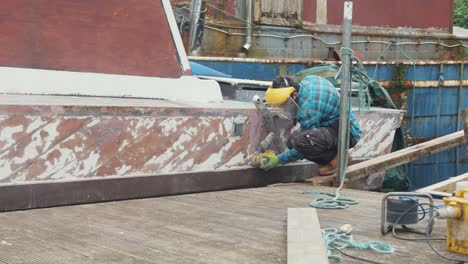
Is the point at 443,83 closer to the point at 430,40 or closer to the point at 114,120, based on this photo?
the point at 430,40

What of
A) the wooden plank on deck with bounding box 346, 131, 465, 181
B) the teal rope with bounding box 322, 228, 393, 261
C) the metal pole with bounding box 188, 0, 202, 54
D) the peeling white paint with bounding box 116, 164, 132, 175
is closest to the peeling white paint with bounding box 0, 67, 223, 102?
the peeling white paint with bounding box 116, 164, 132, 175

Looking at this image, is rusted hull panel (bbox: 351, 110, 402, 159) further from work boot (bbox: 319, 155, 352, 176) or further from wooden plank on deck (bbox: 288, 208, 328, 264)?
wooden plank on deck (bbox: 288, 208, 328, 264)

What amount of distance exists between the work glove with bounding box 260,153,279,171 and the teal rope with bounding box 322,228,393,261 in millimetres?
2064

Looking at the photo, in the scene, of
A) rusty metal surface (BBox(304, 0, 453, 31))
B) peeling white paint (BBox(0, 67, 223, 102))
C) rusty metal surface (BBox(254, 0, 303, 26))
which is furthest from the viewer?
rusty metal surface (BBox(304, 0, 453, 31))

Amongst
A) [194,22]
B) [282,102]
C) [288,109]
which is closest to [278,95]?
[282,102]

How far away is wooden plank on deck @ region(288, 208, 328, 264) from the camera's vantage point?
276cm

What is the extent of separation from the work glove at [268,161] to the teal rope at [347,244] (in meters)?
2.06

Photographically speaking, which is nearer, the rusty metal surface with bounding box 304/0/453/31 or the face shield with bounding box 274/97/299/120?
the face shield with bounding box 274/97/299/120

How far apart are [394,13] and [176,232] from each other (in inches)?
482

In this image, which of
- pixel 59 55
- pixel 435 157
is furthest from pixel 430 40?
pixel 59 55

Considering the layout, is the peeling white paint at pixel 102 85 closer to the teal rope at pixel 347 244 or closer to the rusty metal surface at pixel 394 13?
the teal rope at pixel 347 244

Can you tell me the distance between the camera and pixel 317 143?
221 inches

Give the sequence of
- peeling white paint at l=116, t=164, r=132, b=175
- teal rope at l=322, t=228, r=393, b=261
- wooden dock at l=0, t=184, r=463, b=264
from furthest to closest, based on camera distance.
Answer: peeling white paint at l=116, t=164, r=132, b=175 < teal rope at l=322, t=228, r=393, b=261 < wooden dock at l=0, t=184, r=463, b=264

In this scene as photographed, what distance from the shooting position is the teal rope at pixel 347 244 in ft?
10.2
